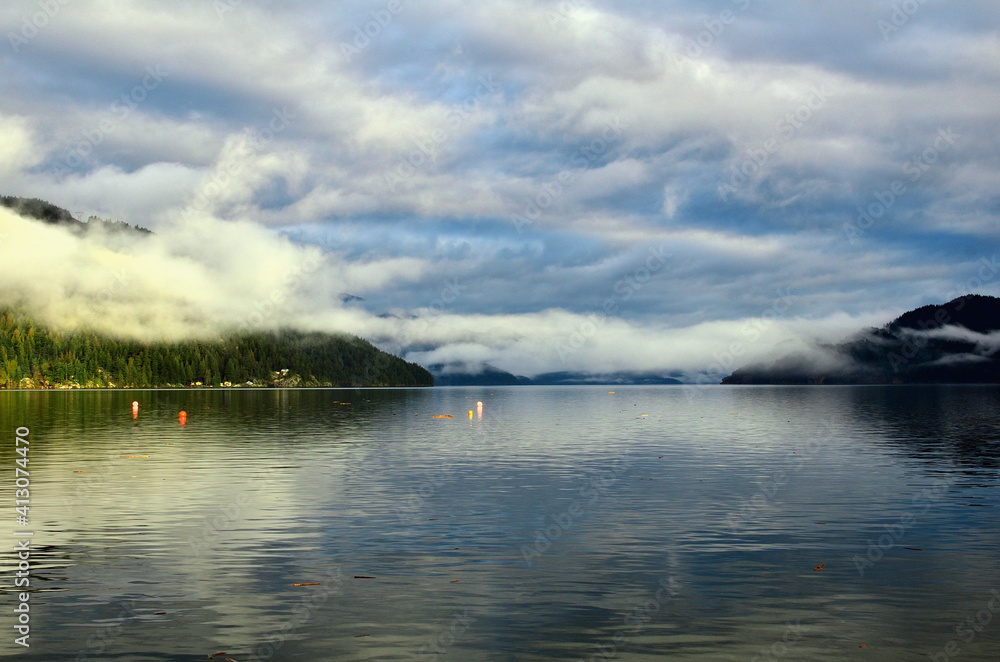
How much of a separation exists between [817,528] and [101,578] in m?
34.1

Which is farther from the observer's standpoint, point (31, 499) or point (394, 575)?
point (31, 499)

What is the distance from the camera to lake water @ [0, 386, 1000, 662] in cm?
2411

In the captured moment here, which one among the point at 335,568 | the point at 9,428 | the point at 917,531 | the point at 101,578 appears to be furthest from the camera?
the point at 9,428

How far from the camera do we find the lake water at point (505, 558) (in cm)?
2411

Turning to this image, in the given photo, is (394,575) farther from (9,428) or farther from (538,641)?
(9,428)

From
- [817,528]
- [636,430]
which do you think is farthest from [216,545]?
[636,430]

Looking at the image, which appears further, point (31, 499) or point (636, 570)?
point (31, 499)

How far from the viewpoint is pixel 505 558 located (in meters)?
35.2

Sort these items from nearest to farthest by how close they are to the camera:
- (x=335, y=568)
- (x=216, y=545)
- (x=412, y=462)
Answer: (x=335, y=568), (x=216, y=545), (x=412, y=462)

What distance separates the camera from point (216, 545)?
124ft

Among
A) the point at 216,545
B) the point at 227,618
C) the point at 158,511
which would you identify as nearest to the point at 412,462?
the point at 158,511

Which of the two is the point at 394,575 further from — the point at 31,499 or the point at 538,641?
the point at 31,499

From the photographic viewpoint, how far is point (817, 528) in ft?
141

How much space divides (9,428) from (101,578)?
106 m
